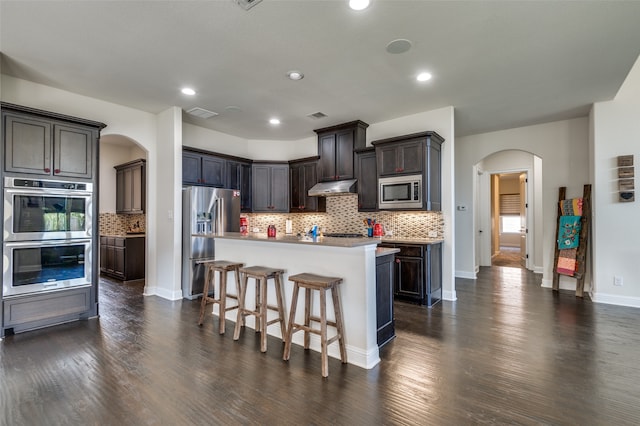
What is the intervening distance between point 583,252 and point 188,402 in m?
5.85

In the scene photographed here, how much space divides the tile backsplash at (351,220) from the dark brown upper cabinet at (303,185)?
0.30 meters

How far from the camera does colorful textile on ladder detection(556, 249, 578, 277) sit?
15.9 ft

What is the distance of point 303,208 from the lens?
630 centimetres

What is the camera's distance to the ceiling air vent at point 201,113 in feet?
15.6

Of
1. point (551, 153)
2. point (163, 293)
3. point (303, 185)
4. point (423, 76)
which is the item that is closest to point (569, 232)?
point (551, 153)

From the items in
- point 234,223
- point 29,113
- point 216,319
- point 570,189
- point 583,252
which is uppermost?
point 29,113

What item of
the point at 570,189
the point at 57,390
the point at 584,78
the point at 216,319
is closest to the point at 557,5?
the point at 584,78

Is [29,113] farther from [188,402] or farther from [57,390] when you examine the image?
[188,402]

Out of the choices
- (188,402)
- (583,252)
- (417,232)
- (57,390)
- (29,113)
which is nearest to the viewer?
(188,402)

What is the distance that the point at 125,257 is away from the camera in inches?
239

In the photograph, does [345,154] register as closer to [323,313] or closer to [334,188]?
[334,188]

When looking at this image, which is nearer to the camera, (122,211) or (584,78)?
(584,78)

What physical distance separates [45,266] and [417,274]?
15.2ft

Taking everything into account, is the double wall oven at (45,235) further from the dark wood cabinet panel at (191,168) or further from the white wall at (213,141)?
the white wall at (213,141)
